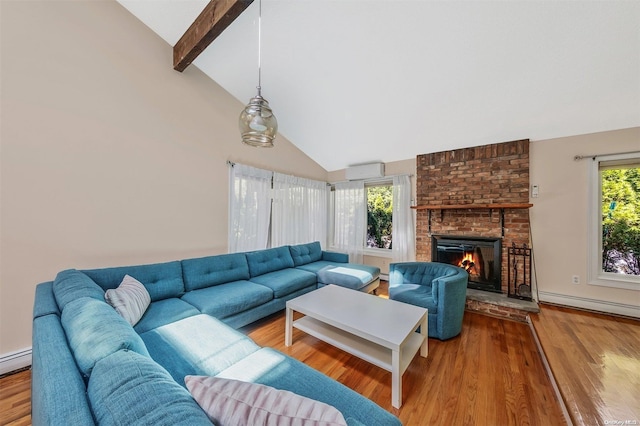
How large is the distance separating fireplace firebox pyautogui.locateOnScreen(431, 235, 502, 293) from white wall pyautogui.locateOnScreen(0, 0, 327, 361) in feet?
11.3

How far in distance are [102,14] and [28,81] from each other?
97 cm

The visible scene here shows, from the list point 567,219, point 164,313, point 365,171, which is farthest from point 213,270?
point 567,219

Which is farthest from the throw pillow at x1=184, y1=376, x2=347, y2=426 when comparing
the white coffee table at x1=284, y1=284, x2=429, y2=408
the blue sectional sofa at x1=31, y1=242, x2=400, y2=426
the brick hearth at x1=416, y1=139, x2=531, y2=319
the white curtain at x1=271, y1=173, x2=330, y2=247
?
the white curtain at x1=271, y1=173, x2=330, y2=247

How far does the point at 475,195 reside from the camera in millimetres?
3479

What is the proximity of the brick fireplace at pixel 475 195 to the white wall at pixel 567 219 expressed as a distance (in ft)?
0.53

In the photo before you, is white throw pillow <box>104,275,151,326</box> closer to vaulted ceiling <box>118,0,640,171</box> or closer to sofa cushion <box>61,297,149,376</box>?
sofa cushion <box>61,297,149,376</box>

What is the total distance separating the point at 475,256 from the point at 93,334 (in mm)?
4081

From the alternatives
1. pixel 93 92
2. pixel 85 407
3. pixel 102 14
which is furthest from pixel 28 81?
pixel 85 407

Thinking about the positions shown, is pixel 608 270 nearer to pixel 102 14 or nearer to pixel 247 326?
pixel 247 326

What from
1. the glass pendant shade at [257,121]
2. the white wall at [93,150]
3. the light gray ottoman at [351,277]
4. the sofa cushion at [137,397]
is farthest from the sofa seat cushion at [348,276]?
the sofa cushion at [137,397]

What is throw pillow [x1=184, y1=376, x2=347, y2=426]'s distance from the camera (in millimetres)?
622

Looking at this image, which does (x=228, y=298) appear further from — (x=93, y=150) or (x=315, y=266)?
(x=93, y=150)

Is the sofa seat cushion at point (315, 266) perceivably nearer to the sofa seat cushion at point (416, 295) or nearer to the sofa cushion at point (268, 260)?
the sofa cushion at point (268, 260)

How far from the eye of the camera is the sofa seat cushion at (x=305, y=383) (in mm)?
977
